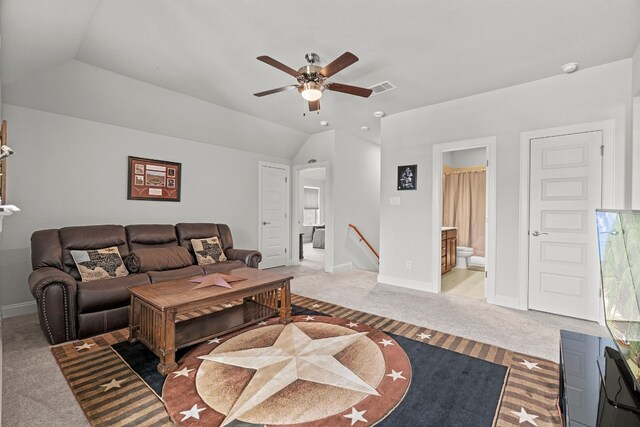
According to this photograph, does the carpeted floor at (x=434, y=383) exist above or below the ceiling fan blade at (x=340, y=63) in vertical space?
below

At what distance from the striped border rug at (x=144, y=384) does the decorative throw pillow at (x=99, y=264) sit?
2.25 ft

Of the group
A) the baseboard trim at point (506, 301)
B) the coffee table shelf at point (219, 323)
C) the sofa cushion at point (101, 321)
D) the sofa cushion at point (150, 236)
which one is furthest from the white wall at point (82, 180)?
the baseboard trim at point (506, 301)

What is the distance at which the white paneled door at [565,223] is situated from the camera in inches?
123

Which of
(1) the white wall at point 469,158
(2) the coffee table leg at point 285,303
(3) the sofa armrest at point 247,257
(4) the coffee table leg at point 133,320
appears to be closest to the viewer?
(4) the coffee table leg at point 133,320

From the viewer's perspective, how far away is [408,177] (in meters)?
4.53

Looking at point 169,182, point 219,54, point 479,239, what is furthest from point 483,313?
point 169,182

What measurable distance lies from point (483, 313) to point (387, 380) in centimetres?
196

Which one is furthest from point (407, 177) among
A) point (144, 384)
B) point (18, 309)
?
point (18, 309)

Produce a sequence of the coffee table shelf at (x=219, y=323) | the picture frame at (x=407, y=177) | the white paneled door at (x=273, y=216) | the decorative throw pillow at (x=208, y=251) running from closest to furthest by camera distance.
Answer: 1. the coffee table shelf at (x=219, y=323)
2. the decorative throw pillow at (x=208, y=251)
3. the picture frame at (x=407, y=177)
4. the white paneled door at (x=273, y=216)

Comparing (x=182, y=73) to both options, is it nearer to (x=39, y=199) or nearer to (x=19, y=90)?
(x=19, y=90)

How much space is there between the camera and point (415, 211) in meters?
4.46

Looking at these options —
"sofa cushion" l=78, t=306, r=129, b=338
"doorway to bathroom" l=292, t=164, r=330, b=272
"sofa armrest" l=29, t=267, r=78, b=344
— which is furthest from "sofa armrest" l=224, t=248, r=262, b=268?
"sofa armrest" l=29, t=267, r=78, b=344

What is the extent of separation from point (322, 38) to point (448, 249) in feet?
13.9

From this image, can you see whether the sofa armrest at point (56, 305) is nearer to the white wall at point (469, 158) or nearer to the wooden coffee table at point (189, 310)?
the wooden coffee table at point (189, 310)
